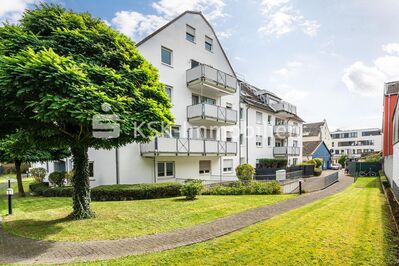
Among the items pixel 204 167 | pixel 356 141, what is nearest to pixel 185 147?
pixel 204 167

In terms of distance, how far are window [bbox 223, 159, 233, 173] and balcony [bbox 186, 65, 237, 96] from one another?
6991 mm

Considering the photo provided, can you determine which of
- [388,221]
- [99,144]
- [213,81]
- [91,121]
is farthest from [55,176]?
[388,221]

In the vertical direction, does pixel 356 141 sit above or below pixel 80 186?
above

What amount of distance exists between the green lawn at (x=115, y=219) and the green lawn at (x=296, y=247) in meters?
2.11

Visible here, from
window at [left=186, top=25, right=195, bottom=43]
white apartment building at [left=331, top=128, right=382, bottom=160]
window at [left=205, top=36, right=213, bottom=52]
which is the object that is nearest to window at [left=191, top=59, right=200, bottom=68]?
window at [left=186, top=25, right=195, bottom=43]

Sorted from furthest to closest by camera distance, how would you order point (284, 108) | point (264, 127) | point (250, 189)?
point (284, 108), point (264, 127), point (250, 189)

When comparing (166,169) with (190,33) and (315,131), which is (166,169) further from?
(315,131)

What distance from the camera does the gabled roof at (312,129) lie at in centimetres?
5189

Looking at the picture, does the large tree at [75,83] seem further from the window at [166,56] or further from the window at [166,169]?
the window at [166,56]

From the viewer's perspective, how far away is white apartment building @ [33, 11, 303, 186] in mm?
15773

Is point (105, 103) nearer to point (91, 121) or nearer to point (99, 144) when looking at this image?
point (91, 121)

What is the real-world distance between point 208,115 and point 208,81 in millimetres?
2837

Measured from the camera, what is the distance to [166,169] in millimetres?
18031

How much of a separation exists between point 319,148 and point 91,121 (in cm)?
4710
